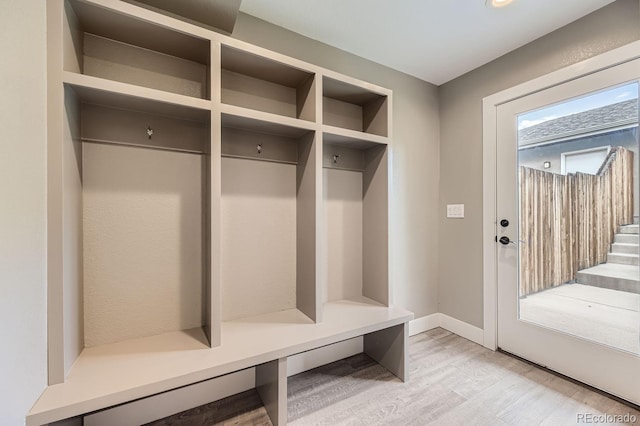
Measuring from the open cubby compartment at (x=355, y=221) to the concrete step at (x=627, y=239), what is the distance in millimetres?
1440

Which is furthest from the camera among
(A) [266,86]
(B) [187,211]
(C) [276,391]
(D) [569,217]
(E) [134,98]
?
(D) [569,217]

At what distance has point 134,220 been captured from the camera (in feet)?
4.63

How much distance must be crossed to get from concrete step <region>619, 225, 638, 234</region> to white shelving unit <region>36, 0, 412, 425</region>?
1458mm

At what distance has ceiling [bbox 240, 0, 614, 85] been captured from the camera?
1647 millimetres

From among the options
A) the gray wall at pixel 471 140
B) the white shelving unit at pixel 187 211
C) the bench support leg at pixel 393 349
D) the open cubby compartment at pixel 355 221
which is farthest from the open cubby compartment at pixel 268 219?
the gray wall at pixel 471 140

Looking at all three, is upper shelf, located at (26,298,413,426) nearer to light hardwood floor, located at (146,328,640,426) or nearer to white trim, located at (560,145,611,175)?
light hardwood floor, located at (146,328,640,426)

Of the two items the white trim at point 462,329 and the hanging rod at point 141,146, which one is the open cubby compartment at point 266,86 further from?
the white trim at point 462,329

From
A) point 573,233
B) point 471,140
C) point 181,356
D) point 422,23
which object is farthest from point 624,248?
point 181,356

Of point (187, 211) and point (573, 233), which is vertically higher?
point (187, 211)

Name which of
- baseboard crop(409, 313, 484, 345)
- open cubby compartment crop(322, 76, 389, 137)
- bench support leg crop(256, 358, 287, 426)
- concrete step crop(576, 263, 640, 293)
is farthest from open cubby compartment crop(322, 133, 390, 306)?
concrete step crop(576, 263, 640, 293)

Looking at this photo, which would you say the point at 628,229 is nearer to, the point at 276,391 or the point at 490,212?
the point at 490,212

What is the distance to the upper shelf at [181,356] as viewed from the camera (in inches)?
38.3

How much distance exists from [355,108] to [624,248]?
2045mm

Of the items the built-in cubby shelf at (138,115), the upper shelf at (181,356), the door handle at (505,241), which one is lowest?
the upper shelf at (181,356)
